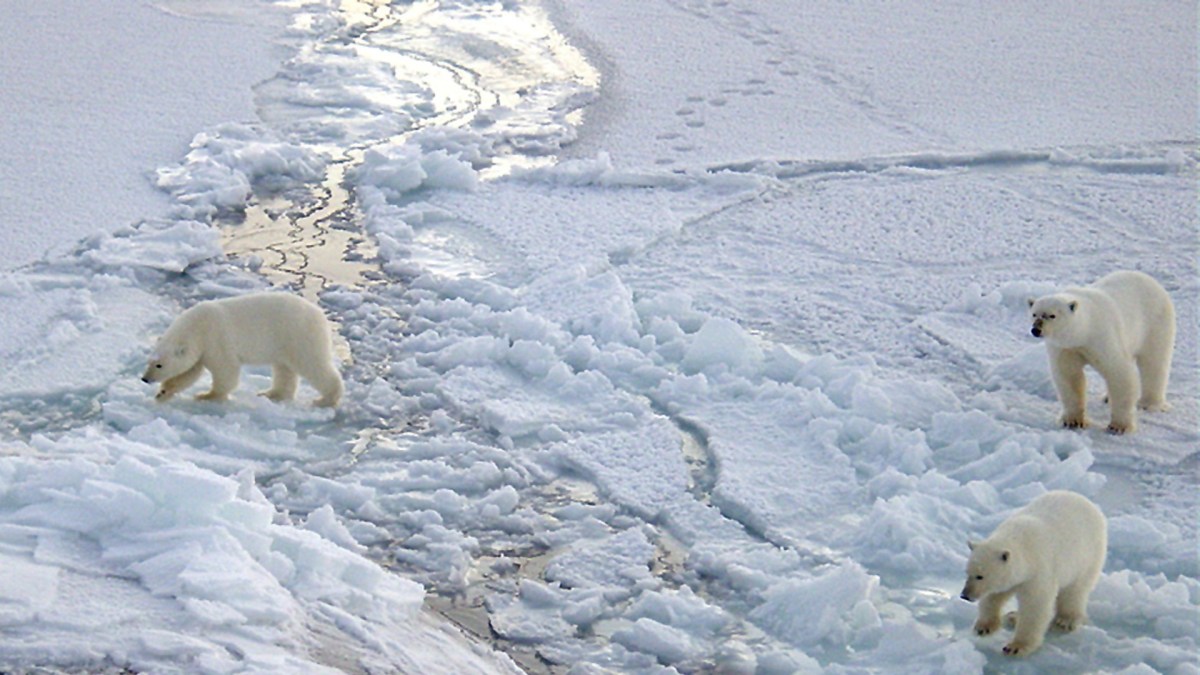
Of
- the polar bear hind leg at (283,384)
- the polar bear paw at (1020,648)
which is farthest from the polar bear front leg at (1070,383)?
the polar bear hind leg at (283,384)

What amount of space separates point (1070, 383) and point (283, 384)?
2.83 meters

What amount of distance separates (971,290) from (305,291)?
2880 millimetres

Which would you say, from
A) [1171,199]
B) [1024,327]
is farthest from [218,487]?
[1171,199]

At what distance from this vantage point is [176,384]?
17.3ft

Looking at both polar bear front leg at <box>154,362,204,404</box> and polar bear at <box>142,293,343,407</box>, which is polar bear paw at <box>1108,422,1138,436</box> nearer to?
polar bear at <box>142,293,343,407</box>

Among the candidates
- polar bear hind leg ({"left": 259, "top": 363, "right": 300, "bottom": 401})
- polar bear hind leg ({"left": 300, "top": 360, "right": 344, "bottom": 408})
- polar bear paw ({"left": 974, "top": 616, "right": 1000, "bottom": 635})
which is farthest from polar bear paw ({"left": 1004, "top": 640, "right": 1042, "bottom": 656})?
polar bear hind leg ({"left": 259, "top": 363, "right": 300, "bottom": 401})

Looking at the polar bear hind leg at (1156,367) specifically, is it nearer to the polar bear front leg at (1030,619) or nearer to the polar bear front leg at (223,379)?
the polar bear front leg at (1030,619)

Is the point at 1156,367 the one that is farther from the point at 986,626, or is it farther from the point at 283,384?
the point at 283,384

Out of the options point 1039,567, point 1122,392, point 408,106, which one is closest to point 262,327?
point 1039,567

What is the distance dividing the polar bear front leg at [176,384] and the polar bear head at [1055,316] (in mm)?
2926

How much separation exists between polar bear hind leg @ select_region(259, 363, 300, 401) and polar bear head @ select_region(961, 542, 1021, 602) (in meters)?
2.64

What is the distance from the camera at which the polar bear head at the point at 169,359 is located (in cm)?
515

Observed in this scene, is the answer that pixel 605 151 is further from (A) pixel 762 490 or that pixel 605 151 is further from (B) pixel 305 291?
(A) pixel 762 490

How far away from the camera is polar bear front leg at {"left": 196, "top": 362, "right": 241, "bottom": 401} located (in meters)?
5.23
